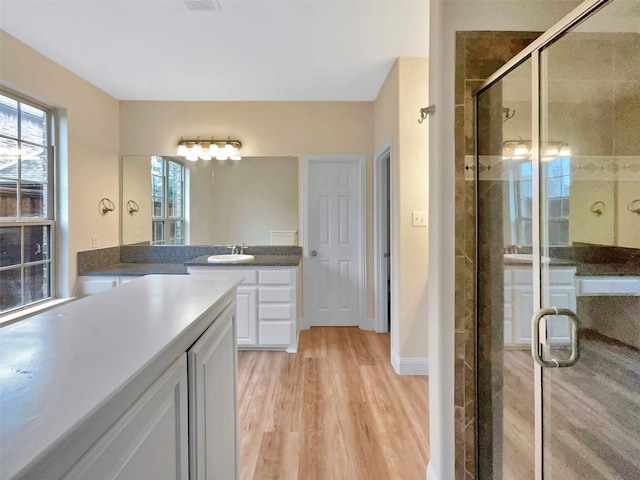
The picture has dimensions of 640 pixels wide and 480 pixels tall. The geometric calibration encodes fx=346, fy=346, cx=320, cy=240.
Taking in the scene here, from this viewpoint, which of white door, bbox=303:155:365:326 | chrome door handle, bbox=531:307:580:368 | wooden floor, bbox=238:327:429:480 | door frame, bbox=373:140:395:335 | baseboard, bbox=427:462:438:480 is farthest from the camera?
white door, bbox=303:155:365:326

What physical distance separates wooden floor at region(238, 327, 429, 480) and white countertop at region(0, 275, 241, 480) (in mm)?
1138

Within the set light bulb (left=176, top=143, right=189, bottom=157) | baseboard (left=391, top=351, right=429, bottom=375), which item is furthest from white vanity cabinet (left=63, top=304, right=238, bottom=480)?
light bulb (left=176, top=143, right=189, bottom=157)

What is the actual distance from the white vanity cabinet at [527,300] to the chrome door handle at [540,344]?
0.04 m

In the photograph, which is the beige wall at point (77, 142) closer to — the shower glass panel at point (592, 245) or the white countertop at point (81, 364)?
the white countertop at point (81, 364)

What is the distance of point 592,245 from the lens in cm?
135

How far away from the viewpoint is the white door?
3.91 meters

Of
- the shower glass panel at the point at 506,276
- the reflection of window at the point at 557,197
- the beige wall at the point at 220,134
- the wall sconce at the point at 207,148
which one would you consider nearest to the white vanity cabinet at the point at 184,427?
the shower glass panel at the point at 506,276

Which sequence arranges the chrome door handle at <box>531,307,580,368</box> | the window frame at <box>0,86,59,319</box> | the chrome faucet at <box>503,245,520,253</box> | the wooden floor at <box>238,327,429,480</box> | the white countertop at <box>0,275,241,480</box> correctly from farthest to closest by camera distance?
the window frame at <box>0,86,59,319</box>, the wooden floor at <box>238,327,429,480</box>, the chrome faucet at <box>503,245,520,253</box>, the chrome door handle at <box>531,307,580,368</box>, the white countertop at <box>0,275,241,480</box>

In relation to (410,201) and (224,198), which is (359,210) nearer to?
(410,201)

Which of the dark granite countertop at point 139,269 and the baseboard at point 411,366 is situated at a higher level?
the dark granite countertop at point 139,269

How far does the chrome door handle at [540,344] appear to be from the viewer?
46.0 inches

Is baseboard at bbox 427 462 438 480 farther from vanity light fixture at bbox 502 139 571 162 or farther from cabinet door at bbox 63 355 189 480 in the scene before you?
vanity light fixture at bbox 502 139 571 162

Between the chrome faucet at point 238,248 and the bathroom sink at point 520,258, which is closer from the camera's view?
the bathroom sink at point 520,258

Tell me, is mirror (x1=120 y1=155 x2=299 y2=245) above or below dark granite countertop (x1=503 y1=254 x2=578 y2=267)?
above
